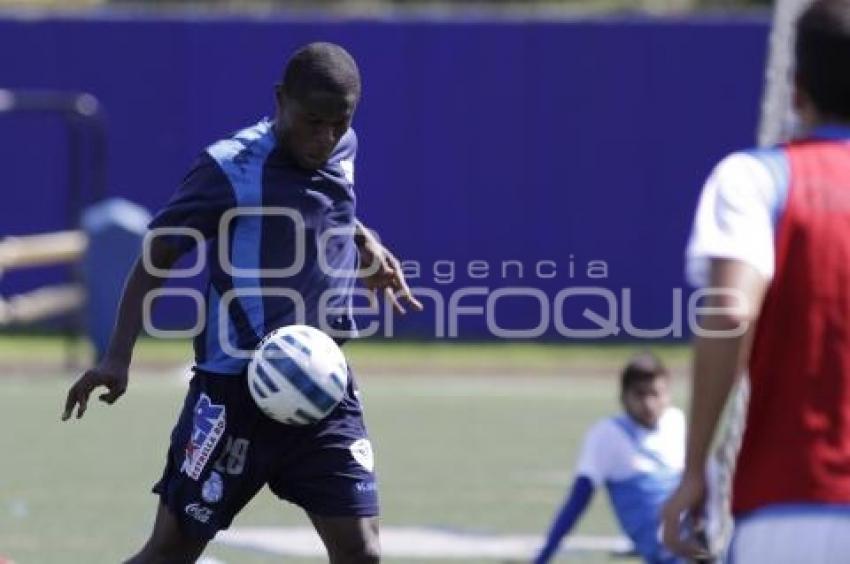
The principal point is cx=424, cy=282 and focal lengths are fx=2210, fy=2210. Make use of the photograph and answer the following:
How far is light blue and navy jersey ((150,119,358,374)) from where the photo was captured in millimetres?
6910

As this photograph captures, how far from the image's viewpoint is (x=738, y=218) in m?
4.54

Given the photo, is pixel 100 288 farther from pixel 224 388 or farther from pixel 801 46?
pixel 801 46

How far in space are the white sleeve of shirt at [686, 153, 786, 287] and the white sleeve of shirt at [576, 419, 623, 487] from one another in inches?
197

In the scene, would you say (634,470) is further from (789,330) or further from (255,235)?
(789,330)

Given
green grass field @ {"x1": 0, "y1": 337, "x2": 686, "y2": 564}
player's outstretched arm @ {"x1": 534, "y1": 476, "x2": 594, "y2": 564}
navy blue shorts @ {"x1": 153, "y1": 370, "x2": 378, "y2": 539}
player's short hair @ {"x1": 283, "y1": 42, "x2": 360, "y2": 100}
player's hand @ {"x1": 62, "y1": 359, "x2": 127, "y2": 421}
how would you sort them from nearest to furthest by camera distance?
player's hand @ {"x1": 62, "y1": 359, "x2": 127, "y2": 421} → player's short hair @ {"x1": 283, "y1": 42, "x2": 360, "y2": 100} → navy blue shorts @ {"x1": 153, "y1": 370, "x2": 378, "y2": 539} → player's outstretched arm @ {"x1": 534, "y1": 476, "x2": 594, "y2": 564} → green grass field @ {"x1": 0, "y1": 337, "x2": 686, "y2": 564}

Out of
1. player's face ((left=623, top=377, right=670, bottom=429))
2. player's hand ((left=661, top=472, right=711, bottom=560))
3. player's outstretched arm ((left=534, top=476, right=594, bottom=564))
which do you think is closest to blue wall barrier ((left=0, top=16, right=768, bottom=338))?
player's face ((left=623, top=377, right=670, bottom=429))

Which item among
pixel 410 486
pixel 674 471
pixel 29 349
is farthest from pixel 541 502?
pixel 29 349

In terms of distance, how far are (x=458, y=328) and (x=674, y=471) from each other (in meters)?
12.3

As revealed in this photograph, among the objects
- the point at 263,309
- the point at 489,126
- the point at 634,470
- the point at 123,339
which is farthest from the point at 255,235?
the point at 489,126

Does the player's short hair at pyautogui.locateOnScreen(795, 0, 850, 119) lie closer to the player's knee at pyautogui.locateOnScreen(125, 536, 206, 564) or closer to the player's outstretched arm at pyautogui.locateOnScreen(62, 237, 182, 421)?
the player's outstretched arm at pyautogui.locateOnScreen(62, 237, 182, 421)

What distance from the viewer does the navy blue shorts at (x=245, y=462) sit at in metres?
6.93

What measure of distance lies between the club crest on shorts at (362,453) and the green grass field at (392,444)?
2729 mm

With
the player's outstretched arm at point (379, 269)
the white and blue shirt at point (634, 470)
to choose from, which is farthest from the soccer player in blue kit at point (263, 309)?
the white and blue shirt at point (634, 470)

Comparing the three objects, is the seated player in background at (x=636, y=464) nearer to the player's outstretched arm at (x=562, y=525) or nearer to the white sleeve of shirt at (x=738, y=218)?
the player's outstretched arm at (x=562, y=525)
